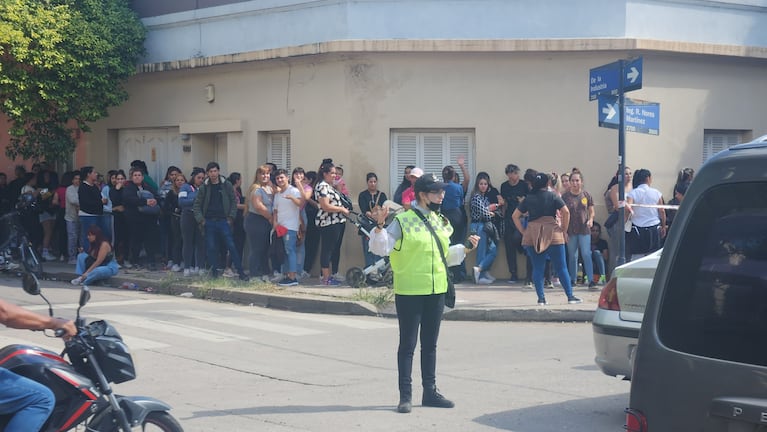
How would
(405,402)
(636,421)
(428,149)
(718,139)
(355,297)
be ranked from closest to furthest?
(636,421) → (405,402) → (355,297) → (428,149) → (718,139)

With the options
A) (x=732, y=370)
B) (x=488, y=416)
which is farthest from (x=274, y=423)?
(x=732, y=370)

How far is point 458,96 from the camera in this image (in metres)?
17.0

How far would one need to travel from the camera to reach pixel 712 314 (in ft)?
11.9

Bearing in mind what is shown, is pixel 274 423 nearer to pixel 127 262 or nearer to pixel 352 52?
pixel 352 52

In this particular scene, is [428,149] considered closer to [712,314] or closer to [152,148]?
[152,148]

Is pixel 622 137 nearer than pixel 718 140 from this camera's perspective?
Yes

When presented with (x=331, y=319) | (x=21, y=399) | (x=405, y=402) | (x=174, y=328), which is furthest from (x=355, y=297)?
(x=21, y=399)

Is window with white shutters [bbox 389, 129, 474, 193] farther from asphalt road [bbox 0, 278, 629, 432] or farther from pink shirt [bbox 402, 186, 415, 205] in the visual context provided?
asphalt road [bbox 0, 278, 629, 432]

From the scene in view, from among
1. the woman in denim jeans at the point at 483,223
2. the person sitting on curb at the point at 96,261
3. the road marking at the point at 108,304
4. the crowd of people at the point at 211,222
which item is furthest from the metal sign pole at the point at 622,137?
the person sitting on curb at the point at 96,261

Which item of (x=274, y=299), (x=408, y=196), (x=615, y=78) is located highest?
(x=615, y=78)

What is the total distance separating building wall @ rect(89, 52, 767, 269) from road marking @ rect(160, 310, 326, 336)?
438 centimetres

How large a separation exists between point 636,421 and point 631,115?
1052 cm

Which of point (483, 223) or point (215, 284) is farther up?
point (483, 223)

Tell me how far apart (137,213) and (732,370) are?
16.0m
